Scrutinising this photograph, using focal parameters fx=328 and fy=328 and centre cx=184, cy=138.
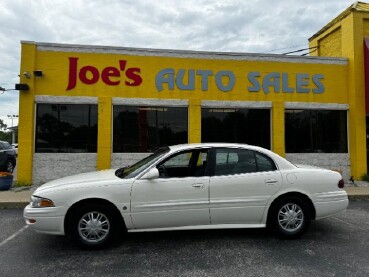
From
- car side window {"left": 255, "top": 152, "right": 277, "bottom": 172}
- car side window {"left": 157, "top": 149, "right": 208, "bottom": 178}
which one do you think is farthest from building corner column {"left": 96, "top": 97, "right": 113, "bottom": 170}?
car side window {"left": 255, "top": 152, "right": 277, "bottom": 172}

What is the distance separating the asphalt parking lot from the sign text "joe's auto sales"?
6.13 meters

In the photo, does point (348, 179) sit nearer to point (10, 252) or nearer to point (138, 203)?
point (138, 203)

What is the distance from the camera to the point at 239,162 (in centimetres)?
528

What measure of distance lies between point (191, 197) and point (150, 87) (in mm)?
6699

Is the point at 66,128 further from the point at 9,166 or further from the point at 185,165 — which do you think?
the point at 185,165

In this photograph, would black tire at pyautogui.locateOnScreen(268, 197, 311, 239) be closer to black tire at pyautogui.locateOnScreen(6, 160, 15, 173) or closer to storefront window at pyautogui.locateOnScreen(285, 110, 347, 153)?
storefront window at pyautogui.locateOnScreen(285, 110, 347, 153)

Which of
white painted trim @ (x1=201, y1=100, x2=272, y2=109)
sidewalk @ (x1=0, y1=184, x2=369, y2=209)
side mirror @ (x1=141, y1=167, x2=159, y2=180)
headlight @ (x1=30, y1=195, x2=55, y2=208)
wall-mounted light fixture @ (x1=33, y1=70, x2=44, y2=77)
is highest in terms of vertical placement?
wall-mounted light fixture @ (x1=33, y1=70, x2=44, y2=77)

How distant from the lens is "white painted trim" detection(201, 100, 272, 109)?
11.1m

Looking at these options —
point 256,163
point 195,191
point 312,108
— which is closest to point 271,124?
point 312,108

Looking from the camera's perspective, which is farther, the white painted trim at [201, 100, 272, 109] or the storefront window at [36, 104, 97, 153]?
the white painted trim at [201, 100, 272, 109]

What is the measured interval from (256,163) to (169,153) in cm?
142

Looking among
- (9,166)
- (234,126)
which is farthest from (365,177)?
(9,166)

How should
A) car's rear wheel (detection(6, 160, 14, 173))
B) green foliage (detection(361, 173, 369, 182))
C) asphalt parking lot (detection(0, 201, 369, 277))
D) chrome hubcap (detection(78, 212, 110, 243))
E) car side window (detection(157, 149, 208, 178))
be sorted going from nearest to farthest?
1. asphalt parking lot (detection(0, 201, 369, 277))
2. chrome hubcap (detection(78, 212, 110, 243))
3. car side window (detection(157, 149, 208, 178))
4. green foliage (detection(361, 173, 369, 182))
5. car's rear wheel (detection(6, 160, 14, 173))

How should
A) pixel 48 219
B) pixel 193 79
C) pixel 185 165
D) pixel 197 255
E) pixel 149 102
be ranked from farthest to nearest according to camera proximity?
pixel 193 79, pixel 149 102, pixel 185 165, pixel 48 219, pixel 197 255
